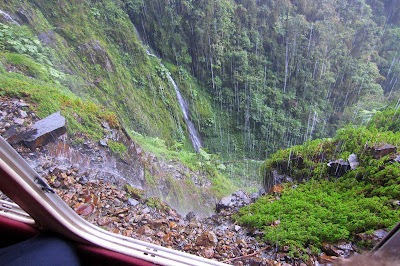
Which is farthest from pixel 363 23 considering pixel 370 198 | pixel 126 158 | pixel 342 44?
pixel 126 158

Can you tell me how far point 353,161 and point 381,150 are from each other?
29 cm

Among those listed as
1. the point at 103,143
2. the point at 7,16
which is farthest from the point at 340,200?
the point at 7,16

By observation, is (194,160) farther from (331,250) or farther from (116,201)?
(331,250)

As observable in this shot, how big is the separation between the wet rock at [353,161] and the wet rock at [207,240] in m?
1.51

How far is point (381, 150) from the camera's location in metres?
1.93

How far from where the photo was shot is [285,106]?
7.67m

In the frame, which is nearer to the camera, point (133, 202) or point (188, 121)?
point (133, 202)

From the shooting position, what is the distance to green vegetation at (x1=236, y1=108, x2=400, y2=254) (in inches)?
55.6

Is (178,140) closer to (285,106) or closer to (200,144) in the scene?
(200,144)

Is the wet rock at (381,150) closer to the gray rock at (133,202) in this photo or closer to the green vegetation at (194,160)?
the gray rock at (133,202)

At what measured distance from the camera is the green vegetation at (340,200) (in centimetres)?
141

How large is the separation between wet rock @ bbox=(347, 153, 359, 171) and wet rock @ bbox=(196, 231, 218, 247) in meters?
1.51

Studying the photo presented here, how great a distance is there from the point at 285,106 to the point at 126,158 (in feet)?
20.9

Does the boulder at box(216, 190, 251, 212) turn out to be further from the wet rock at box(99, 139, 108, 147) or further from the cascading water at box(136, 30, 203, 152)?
the cascading water at box(136, 30, 203, 152)
